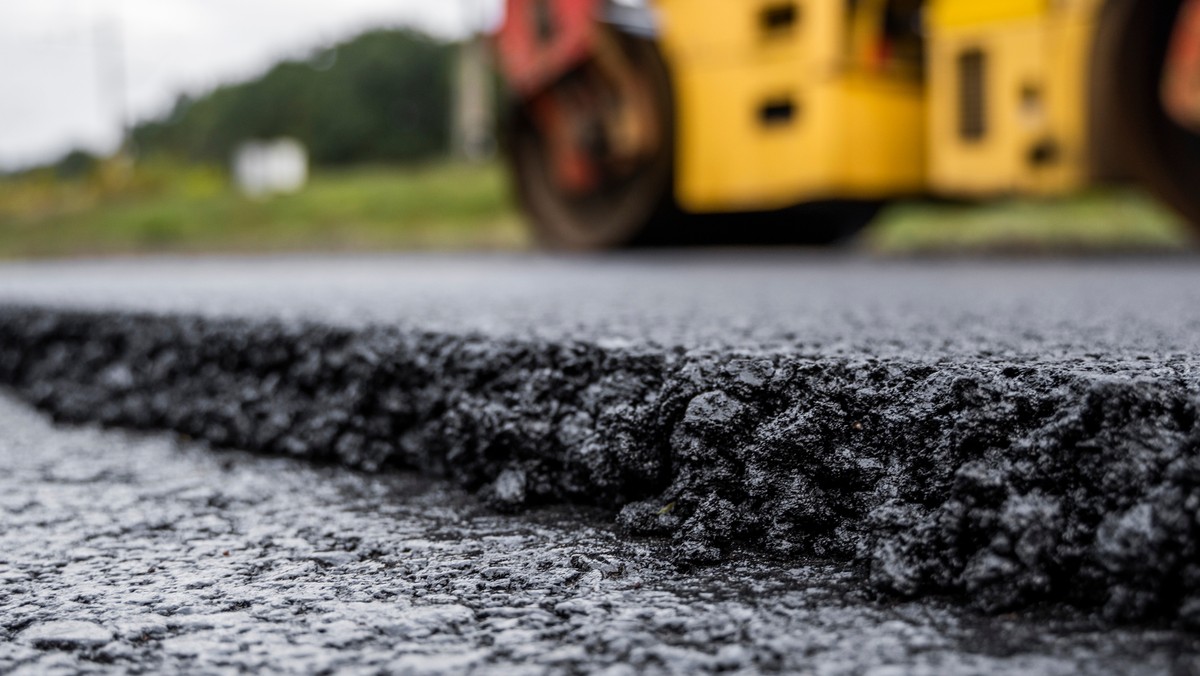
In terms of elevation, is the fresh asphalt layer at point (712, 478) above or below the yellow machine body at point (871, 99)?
below

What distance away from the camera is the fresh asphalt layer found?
754mm

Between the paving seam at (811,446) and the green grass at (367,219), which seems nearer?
the paving seam at (811,446)

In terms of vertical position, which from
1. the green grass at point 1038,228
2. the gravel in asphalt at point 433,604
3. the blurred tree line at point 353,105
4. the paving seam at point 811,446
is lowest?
the gravel in asphalt at point 433,604

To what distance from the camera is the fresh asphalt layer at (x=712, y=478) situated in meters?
0.75

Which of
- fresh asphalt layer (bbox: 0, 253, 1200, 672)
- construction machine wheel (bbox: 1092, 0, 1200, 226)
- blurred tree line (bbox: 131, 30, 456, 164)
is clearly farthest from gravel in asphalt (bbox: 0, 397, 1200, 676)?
blurred tree line (bbox: 131, 30, 456, 164)

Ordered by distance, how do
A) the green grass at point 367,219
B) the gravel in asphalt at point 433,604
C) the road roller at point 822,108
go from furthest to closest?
the green grass at point 367,219
the road roller at point 822,108
the gravel in asphalt at point 433,604

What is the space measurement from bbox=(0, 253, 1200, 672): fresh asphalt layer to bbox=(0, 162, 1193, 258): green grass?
3.49m

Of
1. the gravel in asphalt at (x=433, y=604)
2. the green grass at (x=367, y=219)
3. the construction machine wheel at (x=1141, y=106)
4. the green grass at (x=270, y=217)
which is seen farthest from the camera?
the green grass at (x=270, y=217)

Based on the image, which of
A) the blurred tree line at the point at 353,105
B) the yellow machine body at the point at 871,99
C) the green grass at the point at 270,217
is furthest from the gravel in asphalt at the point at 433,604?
the blurred tree line at the point at 353,105

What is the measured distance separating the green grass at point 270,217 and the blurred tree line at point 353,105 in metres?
21.2

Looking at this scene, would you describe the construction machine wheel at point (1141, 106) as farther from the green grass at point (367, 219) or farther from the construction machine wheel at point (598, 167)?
the construction machine wheel at point (598, 167)

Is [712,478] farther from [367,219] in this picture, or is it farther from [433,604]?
[367,219]

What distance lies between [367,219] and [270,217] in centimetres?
190

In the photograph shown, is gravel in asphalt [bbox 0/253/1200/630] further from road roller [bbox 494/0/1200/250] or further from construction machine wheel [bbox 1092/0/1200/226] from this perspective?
road roller [bbox 494/0/1200/250]
